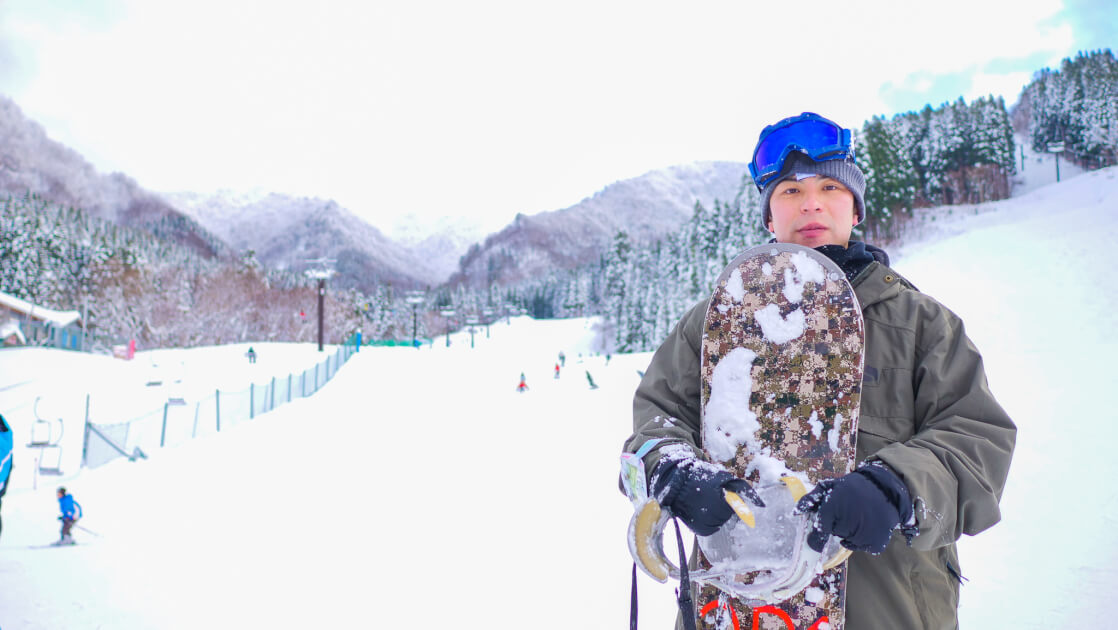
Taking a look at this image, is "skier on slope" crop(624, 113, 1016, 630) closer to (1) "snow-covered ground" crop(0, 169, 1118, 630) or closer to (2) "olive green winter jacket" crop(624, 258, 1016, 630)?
(2) "olive green winter jacket" crop(624, 258, 1016, 630)

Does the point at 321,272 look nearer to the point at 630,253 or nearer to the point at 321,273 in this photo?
the point at 321,273

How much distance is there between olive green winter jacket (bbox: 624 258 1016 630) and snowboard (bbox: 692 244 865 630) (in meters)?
0.10

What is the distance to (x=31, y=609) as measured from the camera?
546 cm

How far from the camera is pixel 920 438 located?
131 cm

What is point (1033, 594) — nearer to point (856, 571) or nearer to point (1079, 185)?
point (856, 571)

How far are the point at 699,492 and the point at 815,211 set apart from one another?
1019 millimetres

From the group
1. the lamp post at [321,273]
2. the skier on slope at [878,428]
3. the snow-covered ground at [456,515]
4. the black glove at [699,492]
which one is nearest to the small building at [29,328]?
the lamp post at [321,273]

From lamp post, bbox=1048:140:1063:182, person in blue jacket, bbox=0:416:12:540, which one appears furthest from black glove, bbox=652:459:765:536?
lamp post, bbox=1048:140:1063:182

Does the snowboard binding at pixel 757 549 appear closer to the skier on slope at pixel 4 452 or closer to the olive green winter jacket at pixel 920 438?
the olive green winter jacket at pixel 920 438

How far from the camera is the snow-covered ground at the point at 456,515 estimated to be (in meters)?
5.36

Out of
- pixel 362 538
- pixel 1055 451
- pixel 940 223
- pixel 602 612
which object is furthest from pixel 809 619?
pixel 940 223

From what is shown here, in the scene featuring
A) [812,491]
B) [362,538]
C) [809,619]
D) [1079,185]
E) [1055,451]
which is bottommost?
[362,538]

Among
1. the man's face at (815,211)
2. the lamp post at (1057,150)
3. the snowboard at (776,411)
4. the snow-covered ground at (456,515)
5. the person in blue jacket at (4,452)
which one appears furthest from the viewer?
the lamp post at (1057,150)

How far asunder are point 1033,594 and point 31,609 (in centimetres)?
1013
